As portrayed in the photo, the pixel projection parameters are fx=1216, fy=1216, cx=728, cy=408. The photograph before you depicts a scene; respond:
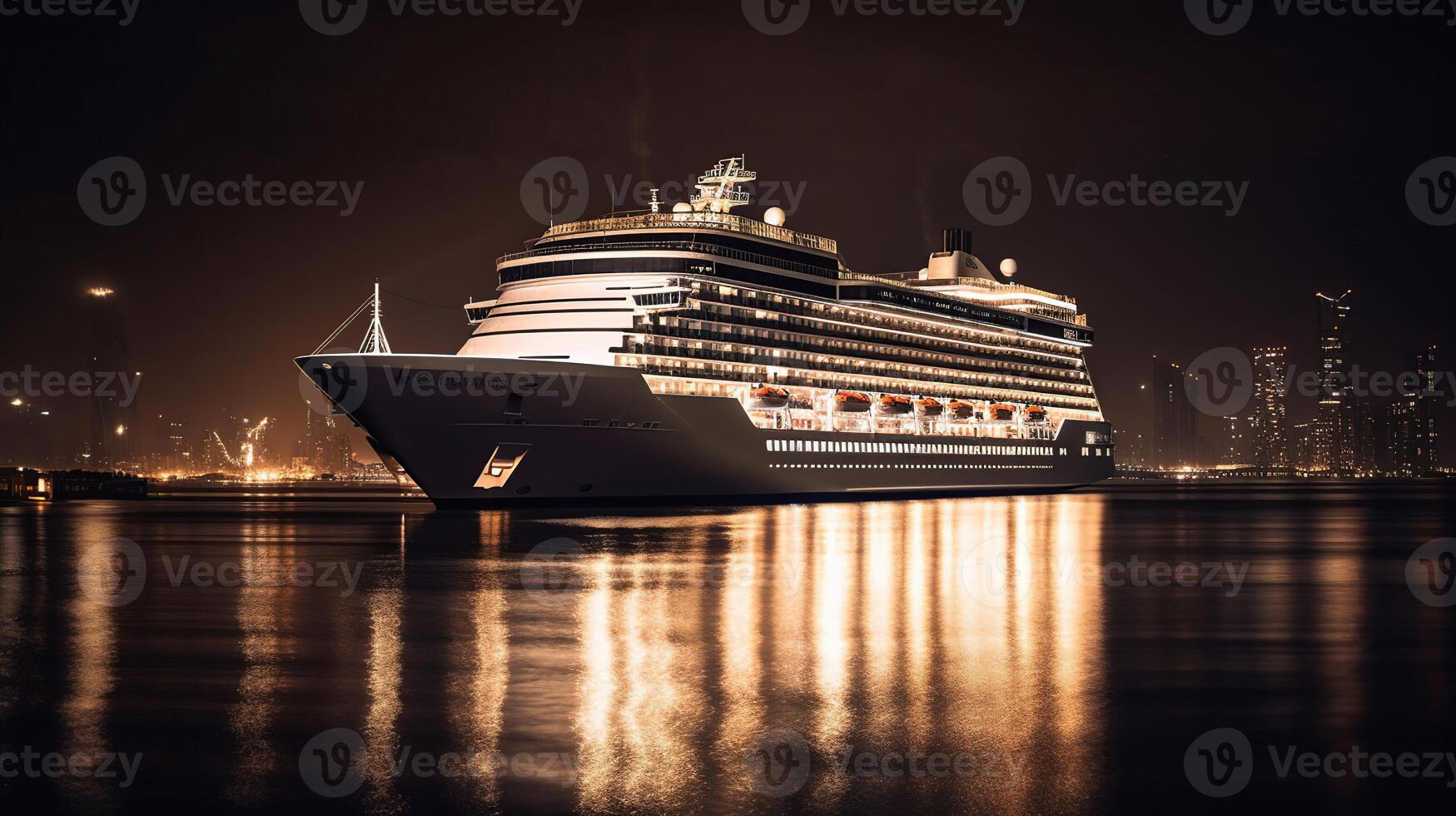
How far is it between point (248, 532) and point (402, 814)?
48.7 m

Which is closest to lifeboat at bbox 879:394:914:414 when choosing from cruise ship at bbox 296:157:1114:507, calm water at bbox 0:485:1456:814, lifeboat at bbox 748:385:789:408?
cruise ship at bbox 296:157:1114:507

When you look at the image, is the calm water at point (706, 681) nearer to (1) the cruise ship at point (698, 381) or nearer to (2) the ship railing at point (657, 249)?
(1) the cruise ship at point (698, 381)

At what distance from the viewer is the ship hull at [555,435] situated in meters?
58.5

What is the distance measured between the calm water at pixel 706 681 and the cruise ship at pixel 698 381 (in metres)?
24.8

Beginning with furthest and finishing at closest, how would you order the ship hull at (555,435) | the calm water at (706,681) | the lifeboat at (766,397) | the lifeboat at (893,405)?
the lifeboat at (893,405)
the lifeboat at (766,397)
the ship hull at (555,435)
the calm water at (706,681)

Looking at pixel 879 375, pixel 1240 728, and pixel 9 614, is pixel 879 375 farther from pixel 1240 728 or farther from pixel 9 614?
pixel 1240 728

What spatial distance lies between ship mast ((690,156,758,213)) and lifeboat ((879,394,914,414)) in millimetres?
18391

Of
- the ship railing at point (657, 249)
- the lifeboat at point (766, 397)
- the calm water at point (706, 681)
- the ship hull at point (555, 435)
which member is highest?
the ship railing at point (657, 249)

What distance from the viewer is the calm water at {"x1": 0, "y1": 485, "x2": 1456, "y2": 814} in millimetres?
10953

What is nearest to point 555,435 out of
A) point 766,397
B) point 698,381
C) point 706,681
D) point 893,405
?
point 698,381

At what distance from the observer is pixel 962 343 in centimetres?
10469

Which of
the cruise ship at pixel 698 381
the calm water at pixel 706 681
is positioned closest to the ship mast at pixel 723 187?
the cruise ship at pixel 698 381

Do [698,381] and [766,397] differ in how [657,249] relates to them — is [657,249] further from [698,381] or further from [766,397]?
[766,397]

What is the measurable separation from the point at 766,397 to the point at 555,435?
18348mm
